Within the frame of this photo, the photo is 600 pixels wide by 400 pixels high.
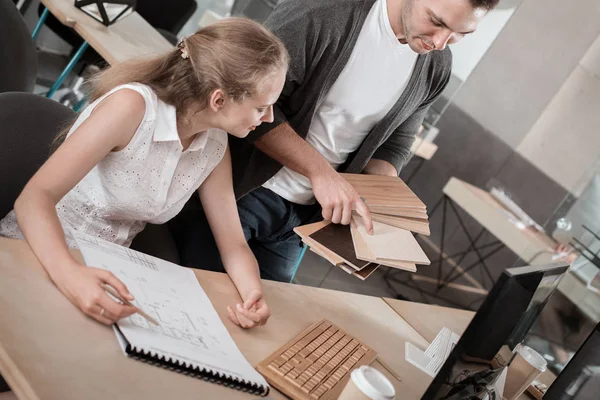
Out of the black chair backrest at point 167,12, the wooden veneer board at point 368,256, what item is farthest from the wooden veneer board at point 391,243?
the black chair backrest at point 167,12

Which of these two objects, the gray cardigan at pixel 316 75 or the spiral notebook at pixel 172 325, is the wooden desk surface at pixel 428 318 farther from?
the spiral notebook at pixel 172 325

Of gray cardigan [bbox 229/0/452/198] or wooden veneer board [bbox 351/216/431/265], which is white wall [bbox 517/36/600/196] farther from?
wooden veneer board [bbox 351/216/431/265]

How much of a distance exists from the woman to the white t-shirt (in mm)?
330

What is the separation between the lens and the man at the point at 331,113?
1682mm

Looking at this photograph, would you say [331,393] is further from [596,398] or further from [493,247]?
[493,247]

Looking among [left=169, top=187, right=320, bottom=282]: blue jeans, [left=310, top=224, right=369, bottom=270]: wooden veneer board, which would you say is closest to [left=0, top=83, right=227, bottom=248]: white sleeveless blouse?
[left=169, top=187, right=320, bottom=282]: blue jeans

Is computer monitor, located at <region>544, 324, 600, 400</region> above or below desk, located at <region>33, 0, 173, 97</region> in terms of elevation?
above

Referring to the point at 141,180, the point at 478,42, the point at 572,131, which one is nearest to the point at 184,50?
the point at 141,180

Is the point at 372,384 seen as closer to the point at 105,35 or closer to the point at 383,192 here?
the point at 383,192

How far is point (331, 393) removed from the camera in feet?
4.16

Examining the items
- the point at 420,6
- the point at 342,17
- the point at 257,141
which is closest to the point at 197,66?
the point at 257,141

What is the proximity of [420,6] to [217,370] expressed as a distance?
3.45 feet

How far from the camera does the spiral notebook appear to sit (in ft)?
3.54

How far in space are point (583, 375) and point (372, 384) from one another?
2.13 feet
